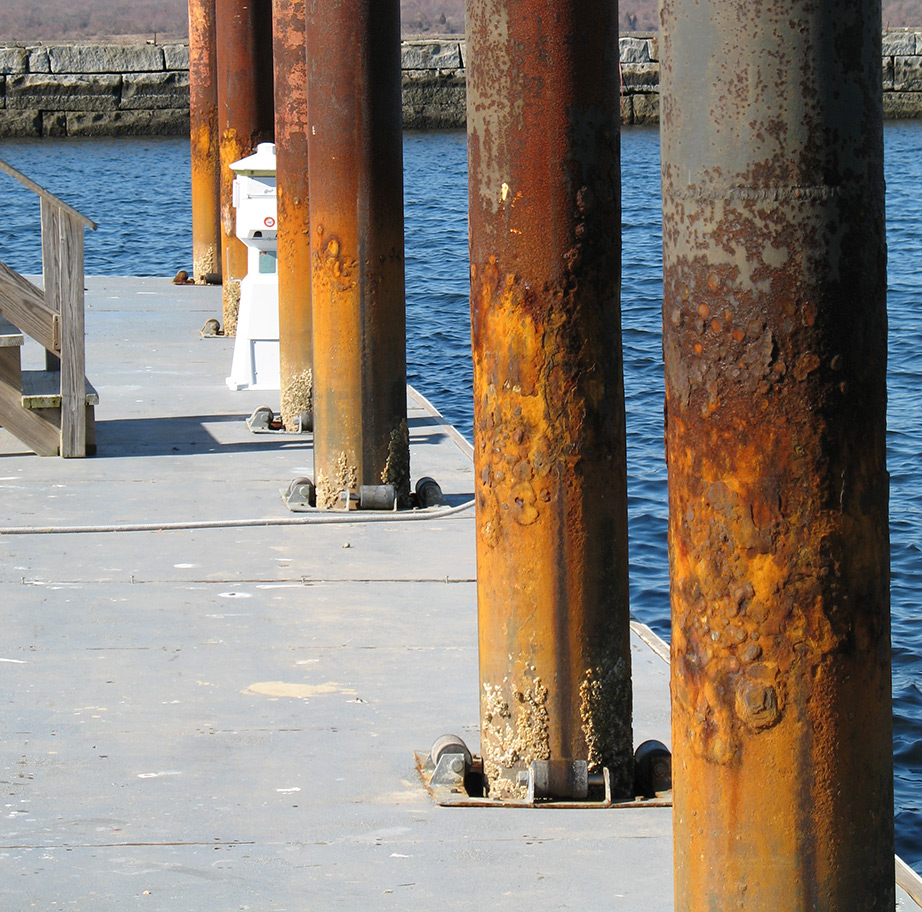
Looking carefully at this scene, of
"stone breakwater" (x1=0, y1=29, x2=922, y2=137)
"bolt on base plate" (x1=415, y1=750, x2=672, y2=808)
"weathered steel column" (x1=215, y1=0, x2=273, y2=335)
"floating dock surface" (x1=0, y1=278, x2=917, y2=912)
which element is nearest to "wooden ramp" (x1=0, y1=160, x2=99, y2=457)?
"floating dock surface" (x1=0, y1=278, x2=917, y2=912)

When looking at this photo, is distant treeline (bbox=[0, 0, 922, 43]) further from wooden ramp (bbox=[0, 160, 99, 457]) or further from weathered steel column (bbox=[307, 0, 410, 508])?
weathered steel column (bbox=[307, 0, 410, 508])

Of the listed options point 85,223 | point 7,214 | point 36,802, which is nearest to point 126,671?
→ point 36,802

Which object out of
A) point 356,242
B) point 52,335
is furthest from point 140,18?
point 356,242

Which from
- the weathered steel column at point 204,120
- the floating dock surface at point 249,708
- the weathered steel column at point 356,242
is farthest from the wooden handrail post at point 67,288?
the weathered steel column at point 204,120

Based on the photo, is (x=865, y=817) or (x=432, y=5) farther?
(x=432, y=5)

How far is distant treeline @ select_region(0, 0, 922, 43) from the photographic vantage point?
304ft

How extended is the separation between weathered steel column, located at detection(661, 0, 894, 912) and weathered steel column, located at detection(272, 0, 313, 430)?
20.0ft

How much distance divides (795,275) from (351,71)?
441 centimetres

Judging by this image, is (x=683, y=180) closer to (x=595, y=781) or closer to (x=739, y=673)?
(x=739, y=673)

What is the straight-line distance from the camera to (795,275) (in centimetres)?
261

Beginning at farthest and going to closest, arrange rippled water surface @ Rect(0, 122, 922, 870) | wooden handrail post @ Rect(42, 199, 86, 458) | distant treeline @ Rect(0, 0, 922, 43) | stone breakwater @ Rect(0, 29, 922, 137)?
1. distant treeline @ Rect(0, 0, 922, 43)
2. stone breakwater @ Rect(0, 29, 922, 137)
3. rippled water surface @ Rect(0, 122, 922, 870)
4. wooden handrail post @ Rect(42, 199, 86, 458)

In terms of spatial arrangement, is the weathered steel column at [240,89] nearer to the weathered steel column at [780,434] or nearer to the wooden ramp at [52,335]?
the wooden ramp at [52,335]

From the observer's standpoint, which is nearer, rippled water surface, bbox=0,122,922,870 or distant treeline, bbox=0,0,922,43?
rippled water surface, bbox=0,122,922,870

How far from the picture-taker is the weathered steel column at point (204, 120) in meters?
15.0
